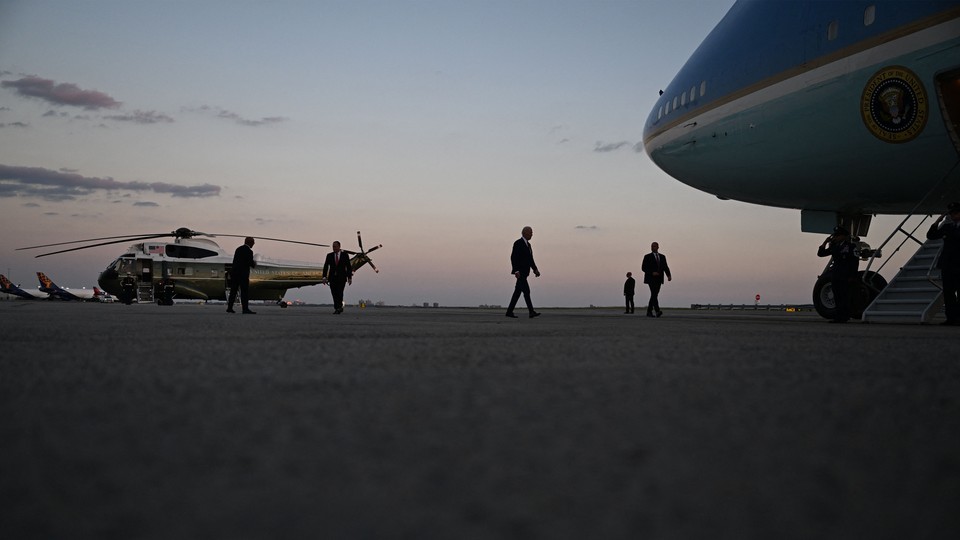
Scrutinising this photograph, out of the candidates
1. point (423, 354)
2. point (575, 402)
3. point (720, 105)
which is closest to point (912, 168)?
point (720, 105)

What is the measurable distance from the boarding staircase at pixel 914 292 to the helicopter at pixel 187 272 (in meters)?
20.5

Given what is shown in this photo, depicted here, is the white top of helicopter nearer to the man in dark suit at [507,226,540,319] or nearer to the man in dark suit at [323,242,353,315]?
the man in dark suit at [323,242,353,315]

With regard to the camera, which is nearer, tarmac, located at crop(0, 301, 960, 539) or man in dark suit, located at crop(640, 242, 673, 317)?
tarmac, located at crop(0, 301, 960, 539)

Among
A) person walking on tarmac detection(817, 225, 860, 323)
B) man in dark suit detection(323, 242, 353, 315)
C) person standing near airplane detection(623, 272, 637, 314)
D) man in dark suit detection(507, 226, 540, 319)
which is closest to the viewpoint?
person walking on tarmac detection(817, 225, 860, 323)

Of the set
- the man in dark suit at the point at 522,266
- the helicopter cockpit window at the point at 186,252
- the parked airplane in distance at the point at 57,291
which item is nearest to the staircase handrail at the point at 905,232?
the man in dark suit at the point at 522,266

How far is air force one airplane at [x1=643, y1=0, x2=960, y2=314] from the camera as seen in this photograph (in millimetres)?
8430

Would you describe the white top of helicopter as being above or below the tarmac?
above

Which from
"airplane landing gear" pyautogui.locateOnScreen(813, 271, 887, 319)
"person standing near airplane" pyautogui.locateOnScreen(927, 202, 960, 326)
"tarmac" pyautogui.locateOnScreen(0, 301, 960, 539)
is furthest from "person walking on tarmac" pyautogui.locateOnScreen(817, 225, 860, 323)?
"tarmac" pyautogui.locateOnScreen(0, 301, 960, 539)

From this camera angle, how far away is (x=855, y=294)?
11055 mm

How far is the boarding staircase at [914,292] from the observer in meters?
9.76

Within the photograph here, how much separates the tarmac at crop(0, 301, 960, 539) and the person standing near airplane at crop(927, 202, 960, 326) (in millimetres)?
7285

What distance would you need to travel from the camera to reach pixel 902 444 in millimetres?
1666

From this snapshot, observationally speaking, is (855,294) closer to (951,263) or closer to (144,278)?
(951,263)

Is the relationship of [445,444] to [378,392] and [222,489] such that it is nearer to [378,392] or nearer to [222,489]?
[222,489]
